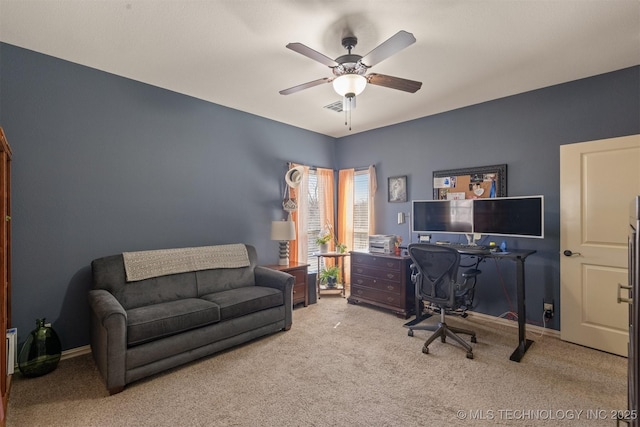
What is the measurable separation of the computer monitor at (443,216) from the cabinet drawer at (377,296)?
0.93m

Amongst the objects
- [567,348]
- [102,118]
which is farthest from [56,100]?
[567,348]

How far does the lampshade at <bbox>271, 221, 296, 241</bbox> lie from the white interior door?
3043 mm

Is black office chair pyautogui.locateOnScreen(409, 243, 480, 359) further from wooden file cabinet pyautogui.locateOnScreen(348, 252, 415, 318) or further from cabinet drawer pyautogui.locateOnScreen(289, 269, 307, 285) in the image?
cabinet drawer pyautogui.locateOnScreen(289, 269, 307, 285)

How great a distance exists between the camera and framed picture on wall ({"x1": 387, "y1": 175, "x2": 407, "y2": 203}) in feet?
14.8

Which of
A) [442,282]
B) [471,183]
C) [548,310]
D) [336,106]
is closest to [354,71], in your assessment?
[336,106]

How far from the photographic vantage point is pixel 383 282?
399 centimetres

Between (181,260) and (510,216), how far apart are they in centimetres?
352

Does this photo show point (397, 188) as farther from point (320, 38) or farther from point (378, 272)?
point (320, 38)

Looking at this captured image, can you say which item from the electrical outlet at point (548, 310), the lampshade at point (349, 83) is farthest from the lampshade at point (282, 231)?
the electrical outlet at point (548, 310)

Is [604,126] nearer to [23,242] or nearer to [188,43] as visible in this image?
[188,43]

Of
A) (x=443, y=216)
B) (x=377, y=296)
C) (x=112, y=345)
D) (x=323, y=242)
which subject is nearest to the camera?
(x=112, y=345)

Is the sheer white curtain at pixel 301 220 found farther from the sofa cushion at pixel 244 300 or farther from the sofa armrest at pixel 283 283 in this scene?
the sofa cushion at pixel 244 300

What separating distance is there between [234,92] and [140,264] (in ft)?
6.89

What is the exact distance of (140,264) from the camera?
2943mm
